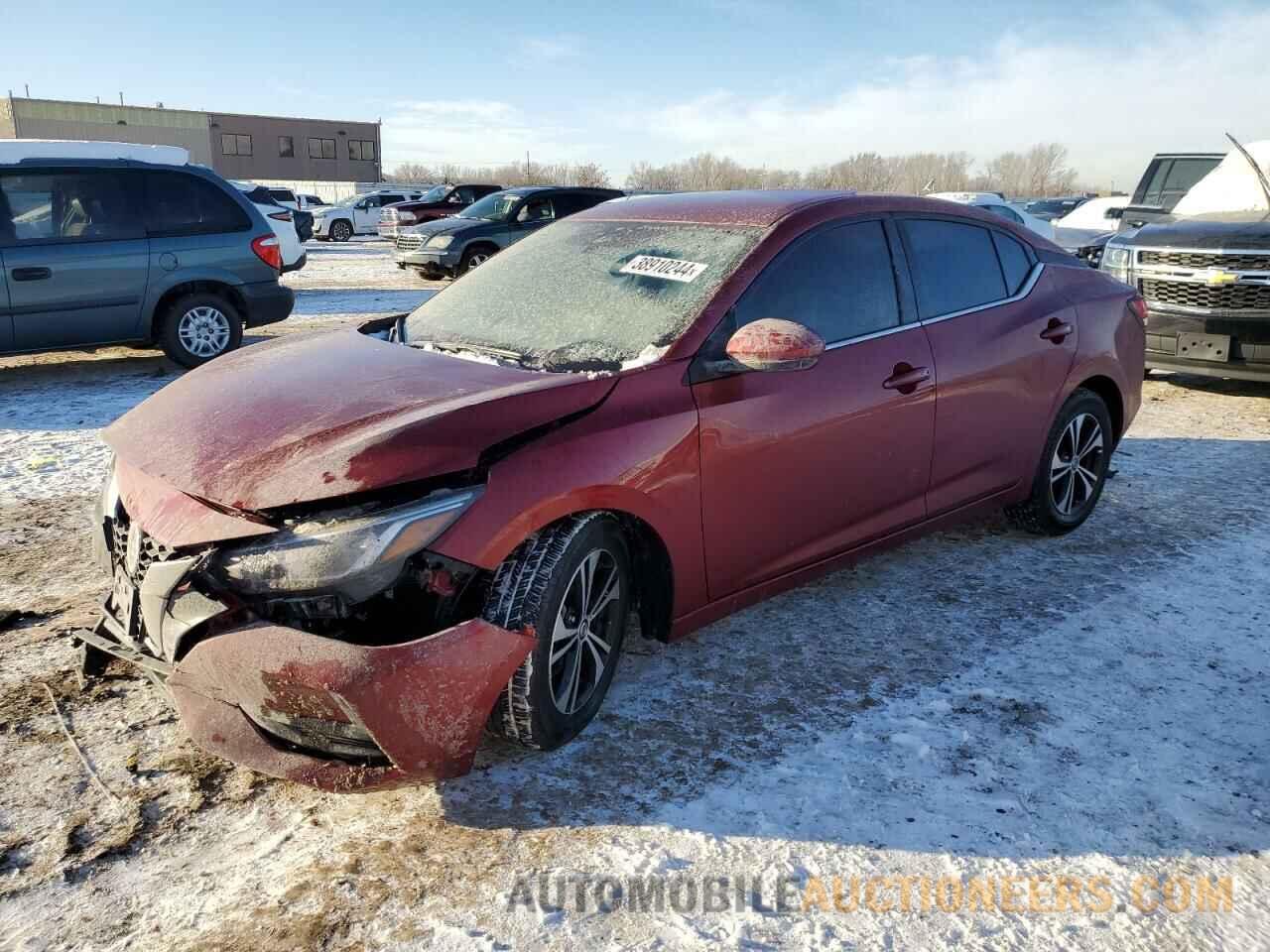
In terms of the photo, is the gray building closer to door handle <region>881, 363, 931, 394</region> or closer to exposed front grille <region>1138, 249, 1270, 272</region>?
exposed front grille <region>1138, 249, 1270, 272</region>

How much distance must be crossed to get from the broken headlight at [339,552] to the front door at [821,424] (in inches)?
40.3

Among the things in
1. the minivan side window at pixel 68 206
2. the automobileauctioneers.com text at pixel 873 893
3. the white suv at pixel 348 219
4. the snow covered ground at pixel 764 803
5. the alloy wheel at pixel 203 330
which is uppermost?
the white suv at pixel 348 219

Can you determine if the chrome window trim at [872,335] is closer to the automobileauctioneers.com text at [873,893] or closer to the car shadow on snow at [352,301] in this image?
the automobileauctioneers.com text at [873,893]

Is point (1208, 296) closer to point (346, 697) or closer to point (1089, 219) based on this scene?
point (346, 697)

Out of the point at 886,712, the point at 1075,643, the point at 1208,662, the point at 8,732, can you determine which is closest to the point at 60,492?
the point at 8,732

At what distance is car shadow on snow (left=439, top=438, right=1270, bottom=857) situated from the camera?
2.71 meters

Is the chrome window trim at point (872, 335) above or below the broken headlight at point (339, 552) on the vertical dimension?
above

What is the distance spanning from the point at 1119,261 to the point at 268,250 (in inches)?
299

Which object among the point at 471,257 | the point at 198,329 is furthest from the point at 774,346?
the point at 471,257

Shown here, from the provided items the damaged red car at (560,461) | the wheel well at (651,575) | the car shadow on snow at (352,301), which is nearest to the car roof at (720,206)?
the damaged red car at (560,461)

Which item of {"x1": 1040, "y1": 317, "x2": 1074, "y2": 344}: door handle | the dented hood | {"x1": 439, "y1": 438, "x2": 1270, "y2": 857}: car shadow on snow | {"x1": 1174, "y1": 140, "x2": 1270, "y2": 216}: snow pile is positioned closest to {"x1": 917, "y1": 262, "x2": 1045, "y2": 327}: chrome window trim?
{"x1": 1040, "y1": 317, "x2": 1074, "y2": 344}: door handle

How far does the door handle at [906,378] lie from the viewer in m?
3.79

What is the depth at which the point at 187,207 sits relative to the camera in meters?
8.64

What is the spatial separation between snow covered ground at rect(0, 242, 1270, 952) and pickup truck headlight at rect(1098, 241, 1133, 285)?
5329mm
